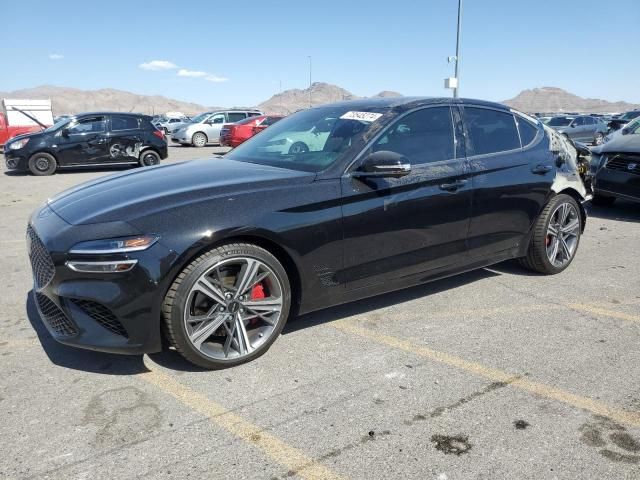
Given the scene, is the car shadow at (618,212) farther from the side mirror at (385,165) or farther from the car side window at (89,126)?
the car side window at (89,126)

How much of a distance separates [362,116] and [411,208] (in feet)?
2.59

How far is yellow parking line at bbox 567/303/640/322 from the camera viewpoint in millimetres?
4105

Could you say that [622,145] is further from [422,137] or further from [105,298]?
[105,298]

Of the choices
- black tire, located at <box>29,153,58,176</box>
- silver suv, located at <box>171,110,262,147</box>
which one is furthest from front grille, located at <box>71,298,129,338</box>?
silver suv, located at <box>171,110,262,147</box>

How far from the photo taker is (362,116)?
4.00 m

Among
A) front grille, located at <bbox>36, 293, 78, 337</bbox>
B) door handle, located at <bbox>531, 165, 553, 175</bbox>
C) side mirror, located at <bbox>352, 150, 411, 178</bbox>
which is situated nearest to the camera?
front grille, located at <bbox>36, 293, 78, 337</bbox>

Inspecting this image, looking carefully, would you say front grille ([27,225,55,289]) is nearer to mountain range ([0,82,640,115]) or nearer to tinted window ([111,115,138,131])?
tinted window ([111,115,138,131])

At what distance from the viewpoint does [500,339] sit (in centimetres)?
374

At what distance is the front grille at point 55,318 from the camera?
3.04m

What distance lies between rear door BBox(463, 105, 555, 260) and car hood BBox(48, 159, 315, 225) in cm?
156

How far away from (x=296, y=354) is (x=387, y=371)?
61 centimetres

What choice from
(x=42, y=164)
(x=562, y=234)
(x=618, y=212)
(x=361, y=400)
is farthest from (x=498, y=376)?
(x=42, y=164)

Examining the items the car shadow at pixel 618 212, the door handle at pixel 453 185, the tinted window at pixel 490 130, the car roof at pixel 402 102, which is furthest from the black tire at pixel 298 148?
the car shadow at pixel 618 212

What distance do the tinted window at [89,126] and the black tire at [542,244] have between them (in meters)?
12.1
